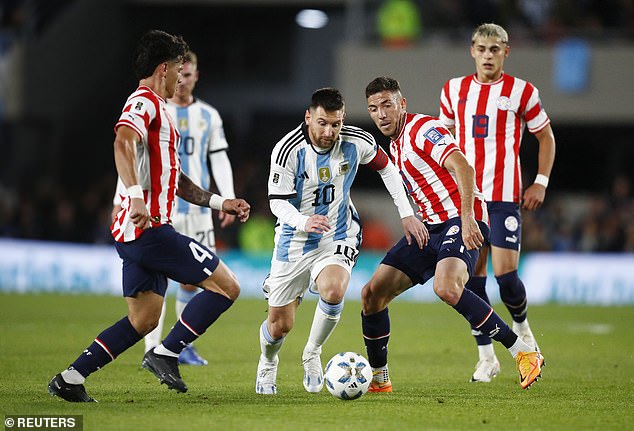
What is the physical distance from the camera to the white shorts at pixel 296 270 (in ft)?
22.7

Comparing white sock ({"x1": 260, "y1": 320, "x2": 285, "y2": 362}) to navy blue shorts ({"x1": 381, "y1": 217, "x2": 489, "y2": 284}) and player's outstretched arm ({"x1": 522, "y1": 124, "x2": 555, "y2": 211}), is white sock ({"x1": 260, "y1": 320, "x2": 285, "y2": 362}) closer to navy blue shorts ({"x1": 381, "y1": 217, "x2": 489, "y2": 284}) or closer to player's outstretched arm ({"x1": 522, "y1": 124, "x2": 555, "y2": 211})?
navy blue shorts ({"x1": 381, "y1": 217, "x2": 489, "y2": 284})

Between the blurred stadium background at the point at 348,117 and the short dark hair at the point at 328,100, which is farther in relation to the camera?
the blurred stadium background at the point at 348,117

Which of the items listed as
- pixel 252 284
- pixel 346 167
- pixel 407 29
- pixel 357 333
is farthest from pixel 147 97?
pixel 407 29

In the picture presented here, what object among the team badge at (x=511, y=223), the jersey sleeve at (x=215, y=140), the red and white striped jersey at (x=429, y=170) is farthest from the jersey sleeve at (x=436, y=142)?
the jersey sleeve at (x=215, y=140)

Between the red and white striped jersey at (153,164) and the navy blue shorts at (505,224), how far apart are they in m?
2.74

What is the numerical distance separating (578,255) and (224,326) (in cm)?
680

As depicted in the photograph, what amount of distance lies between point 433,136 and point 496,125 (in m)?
1.06

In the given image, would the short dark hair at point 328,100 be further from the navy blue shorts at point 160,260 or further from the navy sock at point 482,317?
the navy sock at point 482,317

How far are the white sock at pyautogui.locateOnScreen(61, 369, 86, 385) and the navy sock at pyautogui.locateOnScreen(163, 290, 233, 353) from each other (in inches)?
22.8

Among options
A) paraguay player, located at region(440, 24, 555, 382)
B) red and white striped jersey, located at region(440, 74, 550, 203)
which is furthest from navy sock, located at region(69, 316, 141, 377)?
red and white striped jersey, located at region(440, 74, 550, 203)

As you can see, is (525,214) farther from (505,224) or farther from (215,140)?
(505,224)

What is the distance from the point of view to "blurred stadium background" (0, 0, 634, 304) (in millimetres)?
17453

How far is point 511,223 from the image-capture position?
26.2 ft

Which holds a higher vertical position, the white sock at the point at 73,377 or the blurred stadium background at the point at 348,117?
the blurred stadium background at the point at 348,117
